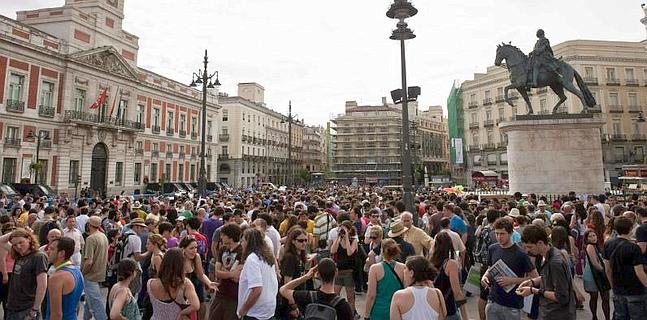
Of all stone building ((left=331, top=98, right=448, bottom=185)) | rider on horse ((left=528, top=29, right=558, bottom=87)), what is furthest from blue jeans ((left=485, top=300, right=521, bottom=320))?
stone building ((left=331, top=98, right=448, bottom=185))

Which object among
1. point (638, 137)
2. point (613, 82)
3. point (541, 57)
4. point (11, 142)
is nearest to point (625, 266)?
point (541, 57)

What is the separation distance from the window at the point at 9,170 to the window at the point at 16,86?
4.91m

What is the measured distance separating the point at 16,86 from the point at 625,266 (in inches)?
1539

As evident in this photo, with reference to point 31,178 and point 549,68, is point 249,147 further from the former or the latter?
point 549,68

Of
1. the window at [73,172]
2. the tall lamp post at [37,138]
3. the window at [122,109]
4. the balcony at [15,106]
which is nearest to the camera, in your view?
the tall lamp post at [37,138]

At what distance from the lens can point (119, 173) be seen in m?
41.9

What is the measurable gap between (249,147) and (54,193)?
3874cm

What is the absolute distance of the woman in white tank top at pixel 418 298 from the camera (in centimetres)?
347

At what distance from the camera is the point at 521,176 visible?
18.1 metres

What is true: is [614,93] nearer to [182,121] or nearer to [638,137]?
[638,137]

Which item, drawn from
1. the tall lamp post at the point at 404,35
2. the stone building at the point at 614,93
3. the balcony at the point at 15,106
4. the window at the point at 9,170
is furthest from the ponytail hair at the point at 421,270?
the stone building at the point at 614,93

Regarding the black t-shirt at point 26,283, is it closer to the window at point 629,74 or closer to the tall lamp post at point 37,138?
the tall lamp post at point 37,138

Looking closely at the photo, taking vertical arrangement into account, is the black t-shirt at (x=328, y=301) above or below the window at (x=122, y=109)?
below

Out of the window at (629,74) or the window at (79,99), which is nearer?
the window at (79,99)
